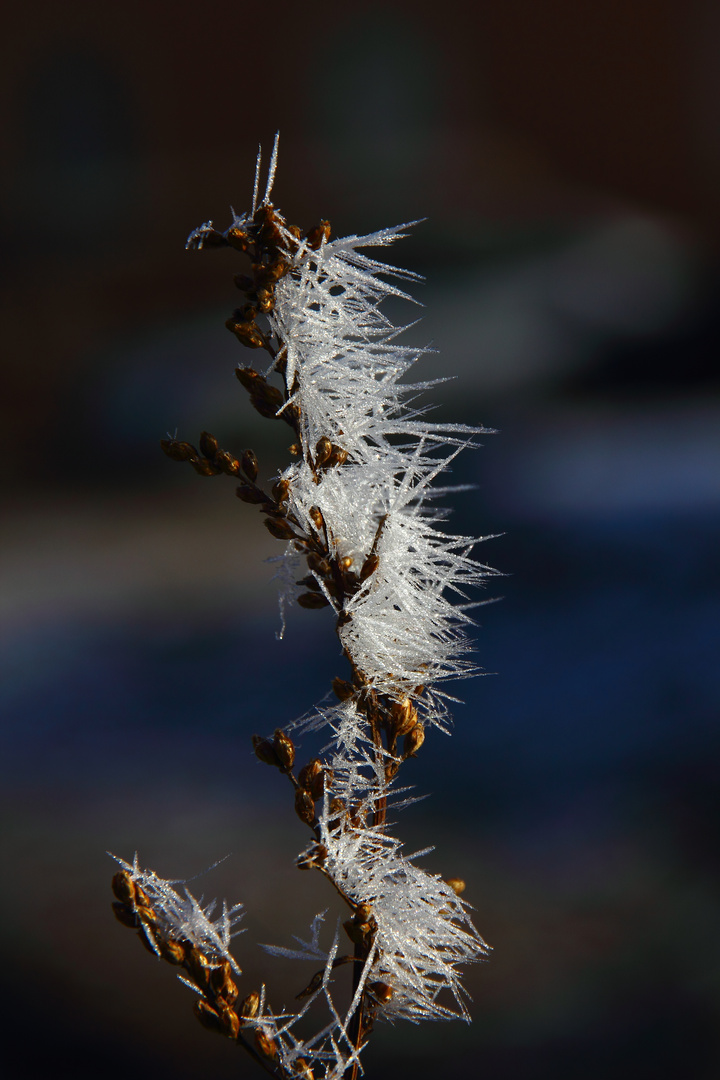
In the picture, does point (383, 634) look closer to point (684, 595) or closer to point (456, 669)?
point (456, 669)

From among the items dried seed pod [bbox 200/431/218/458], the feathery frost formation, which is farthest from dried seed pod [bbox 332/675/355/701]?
dried seed pod [bbox 200/431/218/458]

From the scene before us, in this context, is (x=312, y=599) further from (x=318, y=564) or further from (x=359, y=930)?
(x=359, y=930)

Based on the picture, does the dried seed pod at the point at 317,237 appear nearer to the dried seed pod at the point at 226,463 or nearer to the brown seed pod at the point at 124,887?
the dried seed pod at the point at 226,463

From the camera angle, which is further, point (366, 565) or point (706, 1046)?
point (706, 1046)

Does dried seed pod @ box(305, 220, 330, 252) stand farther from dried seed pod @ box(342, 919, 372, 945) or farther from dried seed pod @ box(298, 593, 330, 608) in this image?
dried seed pod @ box(342, 919, 372, 945)

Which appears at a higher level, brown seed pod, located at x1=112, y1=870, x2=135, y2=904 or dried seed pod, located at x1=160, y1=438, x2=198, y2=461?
dried seed pod, located at x1=160, y1=438, x2=198, y2=461

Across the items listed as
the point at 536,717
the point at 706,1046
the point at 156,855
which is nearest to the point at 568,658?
the point at 536,717
